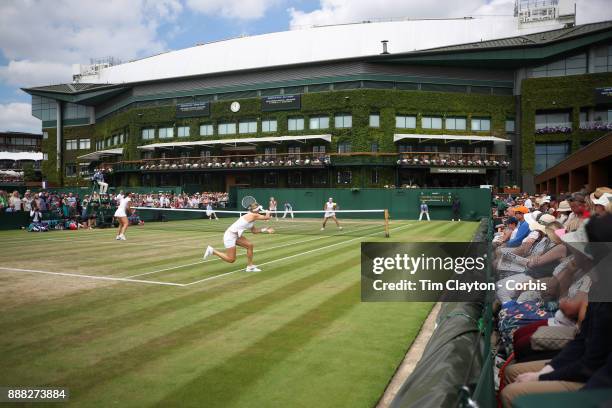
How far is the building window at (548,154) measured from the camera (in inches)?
2087

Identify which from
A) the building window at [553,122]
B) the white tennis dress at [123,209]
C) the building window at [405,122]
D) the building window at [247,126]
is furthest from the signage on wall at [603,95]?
the white tennis dress at [123,209]

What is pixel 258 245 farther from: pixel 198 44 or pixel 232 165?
pixel 198 44

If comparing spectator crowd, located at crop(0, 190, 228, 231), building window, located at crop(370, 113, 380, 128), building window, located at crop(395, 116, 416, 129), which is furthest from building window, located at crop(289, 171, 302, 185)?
spectator crowd, located at crop(0, 190, 228, 231)

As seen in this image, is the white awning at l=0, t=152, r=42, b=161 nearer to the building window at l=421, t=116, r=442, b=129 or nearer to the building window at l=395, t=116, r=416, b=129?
the building window at l=395, t=116, r=416, b=129

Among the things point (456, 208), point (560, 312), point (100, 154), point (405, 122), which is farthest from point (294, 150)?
point (560, 312)

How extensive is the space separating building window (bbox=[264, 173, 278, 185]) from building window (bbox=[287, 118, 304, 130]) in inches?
249

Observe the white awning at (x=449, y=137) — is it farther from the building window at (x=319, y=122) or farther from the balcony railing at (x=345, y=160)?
the building window at (x=319, y=122)

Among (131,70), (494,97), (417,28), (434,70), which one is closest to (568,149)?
(494,97)

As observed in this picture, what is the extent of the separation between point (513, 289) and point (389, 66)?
51636 mm

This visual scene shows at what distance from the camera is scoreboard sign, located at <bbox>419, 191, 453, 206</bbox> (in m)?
40.0

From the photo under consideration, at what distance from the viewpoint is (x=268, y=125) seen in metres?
58.9

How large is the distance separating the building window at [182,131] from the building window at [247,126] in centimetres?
813

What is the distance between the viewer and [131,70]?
80.9 meters

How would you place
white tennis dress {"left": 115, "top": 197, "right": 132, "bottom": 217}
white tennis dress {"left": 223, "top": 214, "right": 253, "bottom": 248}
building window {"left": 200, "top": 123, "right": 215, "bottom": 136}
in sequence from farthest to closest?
building window {"left": 200, "top": 123, "right": 215, "bottom": 136}, white tennis dress {"left": 115, "top": 197, "right": 132, "bottom": 217}, white tennis dress {"left": 223, "top": 214, "right": 253, "bottom": 248}
